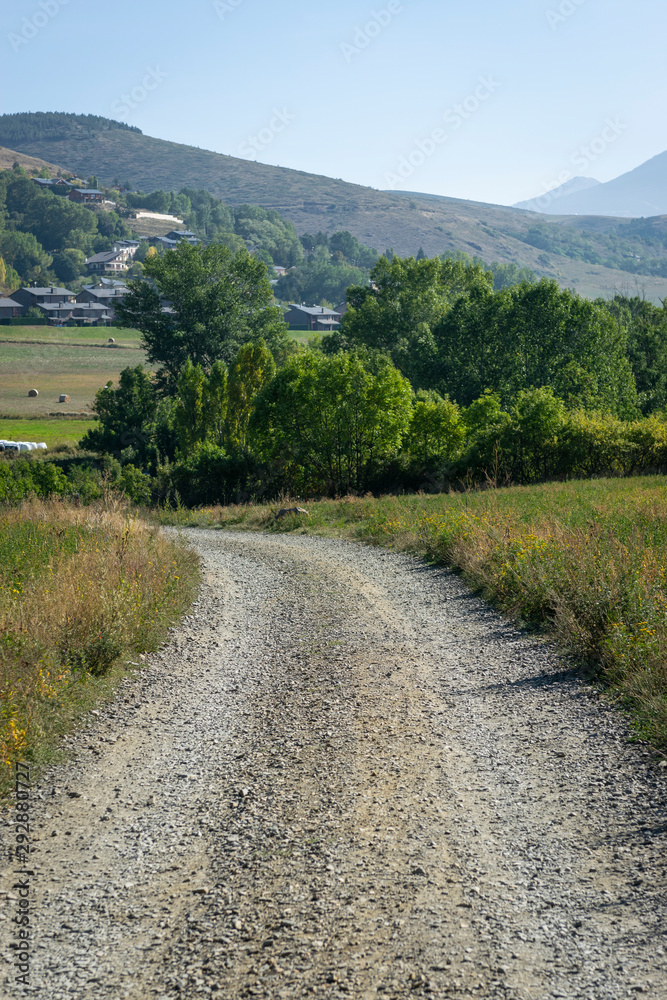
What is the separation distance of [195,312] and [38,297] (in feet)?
319

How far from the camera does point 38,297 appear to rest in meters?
154

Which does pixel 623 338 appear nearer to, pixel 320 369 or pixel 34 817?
pixel 320 369

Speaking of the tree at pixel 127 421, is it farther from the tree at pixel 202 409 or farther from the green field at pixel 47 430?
the tree at pixel 202 409

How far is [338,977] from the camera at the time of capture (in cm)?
404

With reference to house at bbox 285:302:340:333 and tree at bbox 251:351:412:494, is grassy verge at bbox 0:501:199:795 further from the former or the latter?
house at bbox 285:302:340:333

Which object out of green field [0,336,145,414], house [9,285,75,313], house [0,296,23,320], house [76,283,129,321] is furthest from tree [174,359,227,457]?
house [9,285,75,313]

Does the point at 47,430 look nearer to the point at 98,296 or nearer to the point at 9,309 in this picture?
the point at 9,309

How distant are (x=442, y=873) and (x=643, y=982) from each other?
1397mm

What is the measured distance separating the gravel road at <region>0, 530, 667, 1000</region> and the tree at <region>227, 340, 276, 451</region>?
3943 centimetres

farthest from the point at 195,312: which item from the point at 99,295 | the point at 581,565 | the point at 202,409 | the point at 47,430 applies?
the point at 99,295

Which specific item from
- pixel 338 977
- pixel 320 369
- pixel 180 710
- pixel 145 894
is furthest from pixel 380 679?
pixel 320 369

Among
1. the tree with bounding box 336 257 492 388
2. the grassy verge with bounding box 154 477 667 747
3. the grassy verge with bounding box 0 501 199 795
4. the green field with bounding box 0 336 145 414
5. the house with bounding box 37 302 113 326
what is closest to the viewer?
the grassy verge with bounding box 0 501 199 795

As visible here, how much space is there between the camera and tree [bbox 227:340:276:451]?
4794cm

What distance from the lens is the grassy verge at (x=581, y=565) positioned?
7.65 meters
